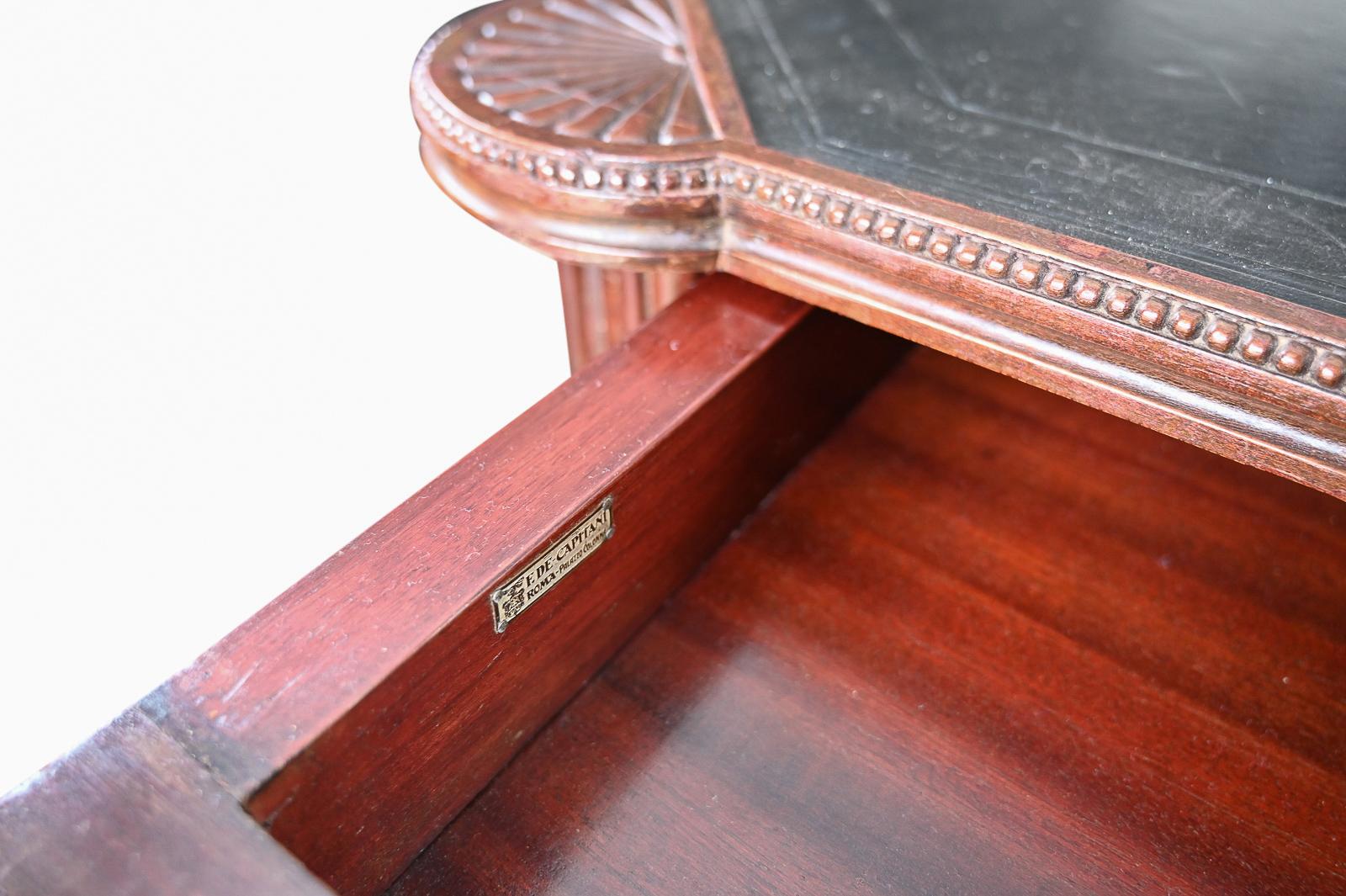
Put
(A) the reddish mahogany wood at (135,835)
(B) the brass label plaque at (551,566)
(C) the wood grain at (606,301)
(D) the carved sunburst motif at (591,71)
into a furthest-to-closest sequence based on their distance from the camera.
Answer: (C) the wood grain at (606,301) < (D) the carved sunburst motif at (591,71) < (B) the brass label plaque at (551,566) < (A) the reddish mahogany wood at (135,835)

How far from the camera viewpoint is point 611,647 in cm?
53

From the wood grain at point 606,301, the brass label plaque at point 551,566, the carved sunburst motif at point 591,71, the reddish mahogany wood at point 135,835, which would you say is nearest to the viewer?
the reddish mahogany wood at point 135,835

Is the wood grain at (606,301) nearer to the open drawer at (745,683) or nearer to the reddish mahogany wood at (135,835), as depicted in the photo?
the open drawer at (745,683)

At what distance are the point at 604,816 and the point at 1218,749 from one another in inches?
12.3

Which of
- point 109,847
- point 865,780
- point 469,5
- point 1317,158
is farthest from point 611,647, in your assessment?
point 469,5

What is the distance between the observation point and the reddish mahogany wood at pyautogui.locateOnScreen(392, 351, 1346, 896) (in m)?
0.44

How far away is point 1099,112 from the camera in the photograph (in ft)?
1.88

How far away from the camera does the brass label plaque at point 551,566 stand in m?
0.41

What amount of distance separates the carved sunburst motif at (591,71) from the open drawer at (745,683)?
0.10 meters

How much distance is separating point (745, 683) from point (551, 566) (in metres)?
0.15

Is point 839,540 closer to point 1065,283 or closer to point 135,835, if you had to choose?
point 1065,283

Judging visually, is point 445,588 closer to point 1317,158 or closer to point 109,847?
point 109,847

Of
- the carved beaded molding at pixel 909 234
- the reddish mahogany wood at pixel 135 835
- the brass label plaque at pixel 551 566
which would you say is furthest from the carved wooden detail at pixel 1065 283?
the reddish mahogany wood at pixel 135 835

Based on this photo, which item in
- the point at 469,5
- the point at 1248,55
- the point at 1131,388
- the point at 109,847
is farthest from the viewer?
the point at 469,5
